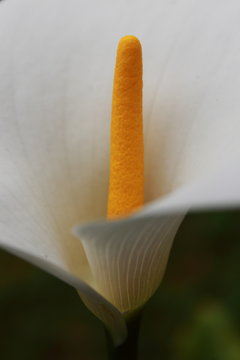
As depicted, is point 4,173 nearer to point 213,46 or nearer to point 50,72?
point 50,72

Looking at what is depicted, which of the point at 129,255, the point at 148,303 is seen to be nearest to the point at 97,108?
the point at 129,255

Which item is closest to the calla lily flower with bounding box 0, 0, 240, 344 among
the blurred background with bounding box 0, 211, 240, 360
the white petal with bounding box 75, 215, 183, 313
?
the white petal with bounding box 75, 215, 183, 313

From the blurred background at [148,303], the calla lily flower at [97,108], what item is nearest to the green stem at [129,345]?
the calla lily flower at [97,108]

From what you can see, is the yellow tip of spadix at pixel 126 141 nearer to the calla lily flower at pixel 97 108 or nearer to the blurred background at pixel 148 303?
the calla lily flower at pixel 97 108

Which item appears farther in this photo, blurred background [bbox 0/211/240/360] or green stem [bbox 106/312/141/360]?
blurred background [bbox 0/211/240/360]

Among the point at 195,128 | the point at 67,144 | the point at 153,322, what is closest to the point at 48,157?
the point at 67,144

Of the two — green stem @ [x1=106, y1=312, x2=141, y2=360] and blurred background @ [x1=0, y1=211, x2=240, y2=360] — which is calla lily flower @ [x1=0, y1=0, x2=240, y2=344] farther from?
blurred background @ [x1=0, y1=211, x2=240, y2=360]

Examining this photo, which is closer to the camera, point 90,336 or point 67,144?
point 67,144
